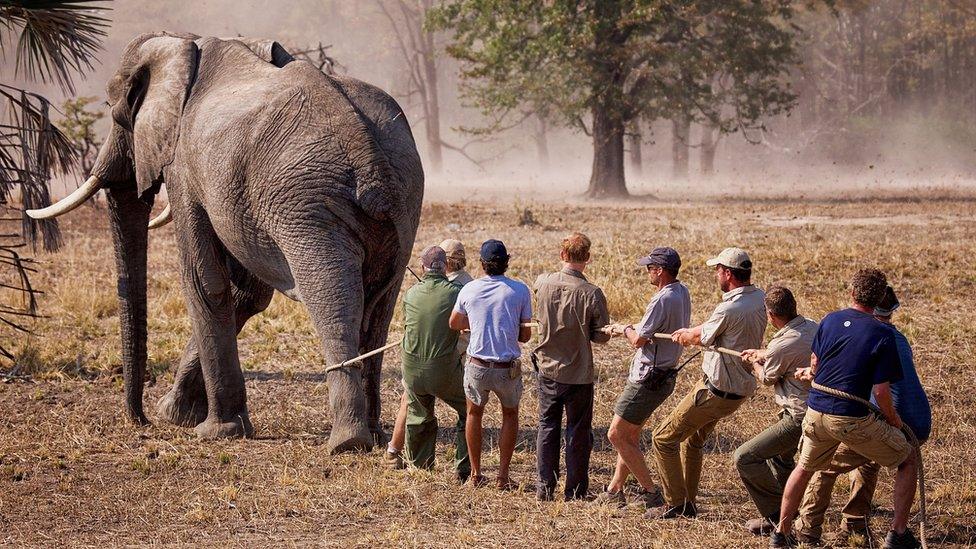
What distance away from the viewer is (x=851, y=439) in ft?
19.3

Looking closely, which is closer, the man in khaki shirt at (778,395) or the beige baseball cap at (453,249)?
the man in khaki shirt at (778,395)

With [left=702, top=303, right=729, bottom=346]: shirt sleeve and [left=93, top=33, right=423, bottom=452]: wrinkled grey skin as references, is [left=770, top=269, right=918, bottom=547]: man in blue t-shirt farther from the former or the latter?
[left=93, top=33, right=423, bottom=452]: wrinkled grey skin

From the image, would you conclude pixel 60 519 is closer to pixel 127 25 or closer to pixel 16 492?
pixel 16 492

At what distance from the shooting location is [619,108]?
32.5 metres

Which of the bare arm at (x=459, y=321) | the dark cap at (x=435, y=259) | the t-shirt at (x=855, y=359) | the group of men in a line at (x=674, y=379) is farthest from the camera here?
the dark cap at (x=435, y=259)

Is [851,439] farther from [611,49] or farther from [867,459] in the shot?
[611,49]

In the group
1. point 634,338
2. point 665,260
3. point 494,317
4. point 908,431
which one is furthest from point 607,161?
point 908,431

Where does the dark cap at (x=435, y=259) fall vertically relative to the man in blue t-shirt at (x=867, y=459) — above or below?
above

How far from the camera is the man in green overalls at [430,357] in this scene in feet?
24.6

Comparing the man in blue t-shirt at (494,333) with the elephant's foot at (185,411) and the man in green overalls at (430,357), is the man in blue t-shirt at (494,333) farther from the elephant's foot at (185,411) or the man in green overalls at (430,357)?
the elephant's foot at (185,411)

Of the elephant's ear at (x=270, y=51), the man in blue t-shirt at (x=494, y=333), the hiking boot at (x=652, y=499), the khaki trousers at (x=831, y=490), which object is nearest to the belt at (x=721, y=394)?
the khaki trousers at (x=831, y=490)

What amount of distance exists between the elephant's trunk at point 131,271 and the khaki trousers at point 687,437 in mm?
4618

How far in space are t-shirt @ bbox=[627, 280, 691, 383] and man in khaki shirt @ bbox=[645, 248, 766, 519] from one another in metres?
0.18

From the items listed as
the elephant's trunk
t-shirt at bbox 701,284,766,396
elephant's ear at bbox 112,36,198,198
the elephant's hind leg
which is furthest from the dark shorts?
the elephant's trunk
